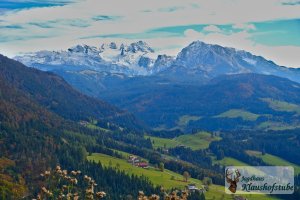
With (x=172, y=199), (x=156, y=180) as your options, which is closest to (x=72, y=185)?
(x=172, y=199)

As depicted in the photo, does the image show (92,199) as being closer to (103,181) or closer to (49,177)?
(49,177)

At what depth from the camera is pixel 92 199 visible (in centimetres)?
1397

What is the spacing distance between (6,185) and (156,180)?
61059 mm

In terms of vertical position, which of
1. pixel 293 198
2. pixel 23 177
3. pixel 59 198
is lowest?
pixel 293 198

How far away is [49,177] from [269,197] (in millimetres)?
180132

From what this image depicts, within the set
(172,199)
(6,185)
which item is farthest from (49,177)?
(6,185)

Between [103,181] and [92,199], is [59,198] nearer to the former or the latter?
[92,199]

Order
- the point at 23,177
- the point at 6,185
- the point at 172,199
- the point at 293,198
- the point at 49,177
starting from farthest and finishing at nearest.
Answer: the point at 293,198, the point at 23,177, the point at 6,185, the point at 49,177, the point at 172,199

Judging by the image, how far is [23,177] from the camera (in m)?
184

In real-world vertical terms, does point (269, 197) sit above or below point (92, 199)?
below

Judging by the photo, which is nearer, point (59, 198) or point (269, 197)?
point (59, 198)

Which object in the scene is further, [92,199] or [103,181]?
[103,181]

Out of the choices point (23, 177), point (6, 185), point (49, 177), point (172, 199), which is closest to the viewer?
point (172, 199)

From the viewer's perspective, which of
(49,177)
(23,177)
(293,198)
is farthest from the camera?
(293,198)
